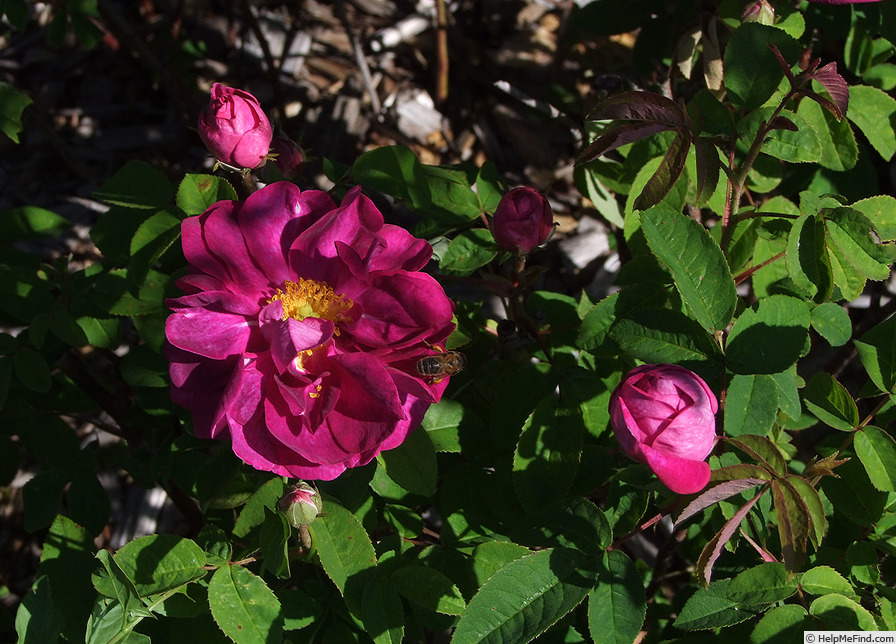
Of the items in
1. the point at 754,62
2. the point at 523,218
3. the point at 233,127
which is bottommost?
the point at 523,218

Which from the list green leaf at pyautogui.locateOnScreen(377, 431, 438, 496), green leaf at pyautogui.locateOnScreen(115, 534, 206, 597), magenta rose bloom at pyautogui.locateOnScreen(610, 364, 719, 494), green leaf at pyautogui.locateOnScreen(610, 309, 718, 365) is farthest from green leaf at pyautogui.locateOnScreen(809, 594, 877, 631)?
green leaf at pyautogui.locateOnScreen(115, 534, 206, 597)

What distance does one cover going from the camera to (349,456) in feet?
4.88

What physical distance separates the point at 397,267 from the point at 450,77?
8.38ft

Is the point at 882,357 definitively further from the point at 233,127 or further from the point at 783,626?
the point at 233,127

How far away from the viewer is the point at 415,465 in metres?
1.65

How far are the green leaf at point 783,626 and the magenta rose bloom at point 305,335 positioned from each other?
78cm

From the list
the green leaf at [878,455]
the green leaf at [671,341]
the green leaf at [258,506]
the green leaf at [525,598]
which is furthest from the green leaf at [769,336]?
the green leaf at [258,506]

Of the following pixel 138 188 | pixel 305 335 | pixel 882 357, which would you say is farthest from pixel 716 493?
pixel 138 188

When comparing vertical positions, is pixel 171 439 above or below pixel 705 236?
below

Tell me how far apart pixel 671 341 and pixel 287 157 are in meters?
1.02

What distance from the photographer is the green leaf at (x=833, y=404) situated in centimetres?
171

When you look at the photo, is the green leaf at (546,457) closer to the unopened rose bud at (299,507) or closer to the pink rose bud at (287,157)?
the unopened rose bud at (299,507)

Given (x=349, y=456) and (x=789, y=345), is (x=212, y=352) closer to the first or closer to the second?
(x=349, y=456)

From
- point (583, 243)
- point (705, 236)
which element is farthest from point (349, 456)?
point (583, 243)
